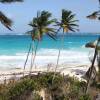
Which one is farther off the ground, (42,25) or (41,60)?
(42,25)

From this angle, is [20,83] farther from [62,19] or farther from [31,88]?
[62,19]

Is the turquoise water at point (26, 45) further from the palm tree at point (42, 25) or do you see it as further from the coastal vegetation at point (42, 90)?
the coastal vegetation at point (42, 90)

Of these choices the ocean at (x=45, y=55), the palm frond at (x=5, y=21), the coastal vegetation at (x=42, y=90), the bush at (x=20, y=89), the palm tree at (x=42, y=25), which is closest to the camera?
the palm frond at (x=5, y=21)

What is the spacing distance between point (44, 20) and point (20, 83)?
41.2ft

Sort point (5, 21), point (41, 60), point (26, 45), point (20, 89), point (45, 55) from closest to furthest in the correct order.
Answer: point (5, 21) → point (20, 89) → point (41, 60) → point (45, 55) → point (26, 45)

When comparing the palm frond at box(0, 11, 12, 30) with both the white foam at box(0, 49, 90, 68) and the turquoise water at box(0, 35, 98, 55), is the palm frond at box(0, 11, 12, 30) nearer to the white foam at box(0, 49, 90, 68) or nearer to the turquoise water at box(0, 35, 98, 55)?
the white foam at box(0, 49, 90, 68)

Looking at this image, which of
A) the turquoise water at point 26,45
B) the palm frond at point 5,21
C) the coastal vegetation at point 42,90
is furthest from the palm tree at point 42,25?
the turquoise water at point 26,45

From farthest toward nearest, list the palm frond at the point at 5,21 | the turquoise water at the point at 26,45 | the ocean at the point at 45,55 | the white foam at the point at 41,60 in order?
the turquoise water at the point at 26,45, the ocean at the point at 45,55, the white foam at the point at 41,60, the palm frond at the point at 5,21

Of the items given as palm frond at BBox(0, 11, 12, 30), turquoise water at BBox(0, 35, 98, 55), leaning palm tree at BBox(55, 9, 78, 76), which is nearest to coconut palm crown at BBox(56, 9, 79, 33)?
leaning palm tree at BBox(55, 9, 78, 76)

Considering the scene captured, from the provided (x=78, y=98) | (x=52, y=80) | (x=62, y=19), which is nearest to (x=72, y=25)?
(x=62, y=19)

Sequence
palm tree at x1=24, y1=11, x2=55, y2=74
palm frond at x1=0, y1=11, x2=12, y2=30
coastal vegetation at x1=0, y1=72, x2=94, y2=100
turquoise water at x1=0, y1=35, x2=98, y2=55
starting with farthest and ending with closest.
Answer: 1. turquoise water at x1=0, y1=35, x2=98, y2=55
2. palm tree at x1=24, y1=11, x2=55, y2=74
3. coastal vegetation at x1=0, y1=72, x2=94, y2=100
4. palm frond at x1=0, y1=11, x2=12, y2=30

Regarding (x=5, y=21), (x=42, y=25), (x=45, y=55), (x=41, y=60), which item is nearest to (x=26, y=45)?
(x=45, y=55)

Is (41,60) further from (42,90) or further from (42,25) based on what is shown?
(42,90)

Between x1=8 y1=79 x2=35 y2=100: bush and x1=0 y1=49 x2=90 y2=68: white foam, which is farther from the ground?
x1=8 y1=79 x2=35 y2=100: bush
